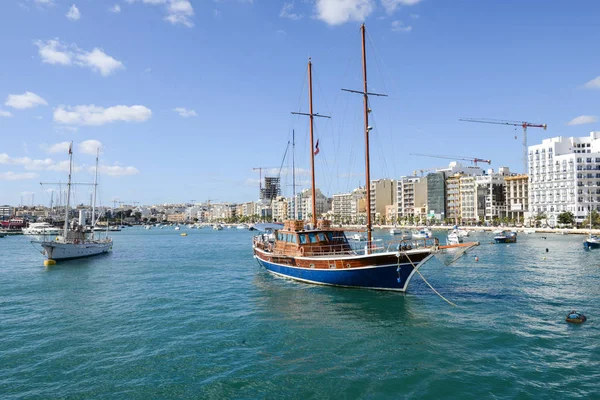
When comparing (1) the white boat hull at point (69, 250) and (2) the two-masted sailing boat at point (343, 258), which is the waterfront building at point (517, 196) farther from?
(2) the two-masted sailing boat at point (343, 258)

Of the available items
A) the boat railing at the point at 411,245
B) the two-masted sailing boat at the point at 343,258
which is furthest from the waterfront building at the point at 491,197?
the boat railing at the point at 411,245

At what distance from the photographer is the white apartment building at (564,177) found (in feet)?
461

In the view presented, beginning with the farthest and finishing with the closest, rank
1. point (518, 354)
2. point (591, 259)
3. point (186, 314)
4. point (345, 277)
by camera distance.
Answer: point (591, 259) → point (345, 277) → point (186, 314) → point (518, 354)

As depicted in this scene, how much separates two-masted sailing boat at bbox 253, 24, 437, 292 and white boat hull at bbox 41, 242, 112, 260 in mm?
30867

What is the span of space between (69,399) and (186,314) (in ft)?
38.6

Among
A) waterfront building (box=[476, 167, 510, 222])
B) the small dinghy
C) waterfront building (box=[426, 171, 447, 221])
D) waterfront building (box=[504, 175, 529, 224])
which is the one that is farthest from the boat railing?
waterfront building (box=[426, 171, 447, 221])

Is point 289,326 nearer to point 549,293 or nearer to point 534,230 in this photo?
point 549,293

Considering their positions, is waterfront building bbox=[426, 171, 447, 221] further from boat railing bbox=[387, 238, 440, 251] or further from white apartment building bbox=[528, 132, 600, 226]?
boat railing bbox=[387, 238, 440, 251]

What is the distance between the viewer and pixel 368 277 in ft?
99.7

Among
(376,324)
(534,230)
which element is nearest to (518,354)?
(376,324)

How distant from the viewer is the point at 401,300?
2830 centimetres

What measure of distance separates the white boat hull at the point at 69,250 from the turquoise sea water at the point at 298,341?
18.7 metres

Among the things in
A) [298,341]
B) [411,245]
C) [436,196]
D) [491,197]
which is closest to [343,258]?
[411,245]

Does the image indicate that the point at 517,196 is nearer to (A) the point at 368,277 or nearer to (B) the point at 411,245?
(B) the point at 411,245
